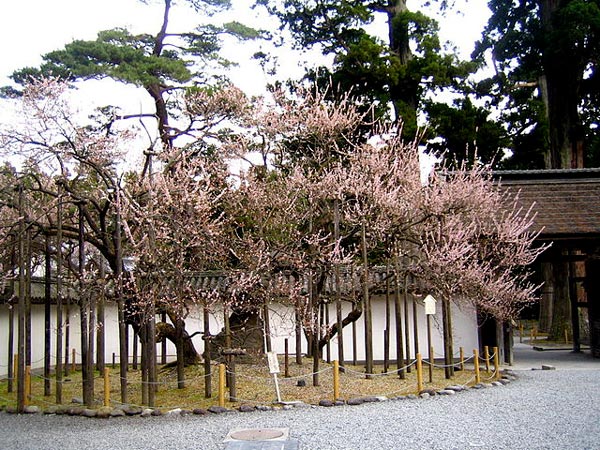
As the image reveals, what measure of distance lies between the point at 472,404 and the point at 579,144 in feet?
53.4

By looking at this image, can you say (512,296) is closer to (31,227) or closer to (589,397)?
(589,397)

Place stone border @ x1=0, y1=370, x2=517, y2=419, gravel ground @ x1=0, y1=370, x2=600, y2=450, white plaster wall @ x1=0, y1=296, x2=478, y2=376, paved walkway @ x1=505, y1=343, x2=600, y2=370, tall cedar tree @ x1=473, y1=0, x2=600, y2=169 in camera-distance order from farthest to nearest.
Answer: tall cedar tree @ x1=473, y1=0, x2=600, y2=169 → white plaster wall @ x1=0, y1=296, x2=478, y2=376 → paved walkway @ x1=505, y1=343, x2=600, y2=370 → stone border @ x1=0, y1=370, x2=517, y2=419 → gravel ground @ x1=0, y1=370, x2=600, y2=450

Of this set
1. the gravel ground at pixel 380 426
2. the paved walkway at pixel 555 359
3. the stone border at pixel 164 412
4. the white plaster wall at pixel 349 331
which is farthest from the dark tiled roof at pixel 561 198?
the stone border at pixel 164 412

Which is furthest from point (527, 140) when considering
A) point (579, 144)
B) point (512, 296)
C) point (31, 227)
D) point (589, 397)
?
point (31, 227)

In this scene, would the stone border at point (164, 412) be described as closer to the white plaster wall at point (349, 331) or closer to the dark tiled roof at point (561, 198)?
the white plaster wall at point (349, 331)

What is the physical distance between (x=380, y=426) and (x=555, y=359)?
11158 millimetres

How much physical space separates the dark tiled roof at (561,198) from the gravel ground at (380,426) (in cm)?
585

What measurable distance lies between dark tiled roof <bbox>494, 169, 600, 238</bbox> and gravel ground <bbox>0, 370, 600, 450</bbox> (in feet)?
19.2

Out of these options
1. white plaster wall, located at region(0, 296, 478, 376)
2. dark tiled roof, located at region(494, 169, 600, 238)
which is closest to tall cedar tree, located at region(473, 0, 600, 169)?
dark tiled roof, located at region(494, 169, 600, 238)

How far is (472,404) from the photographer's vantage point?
1042cm

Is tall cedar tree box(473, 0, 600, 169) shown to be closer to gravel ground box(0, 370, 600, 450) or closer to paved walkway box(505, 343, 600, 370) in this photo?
paved walkway box(505, 343, 600, 370)

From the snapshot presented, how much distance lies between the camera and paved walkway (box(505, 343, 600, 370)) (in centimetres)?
1620

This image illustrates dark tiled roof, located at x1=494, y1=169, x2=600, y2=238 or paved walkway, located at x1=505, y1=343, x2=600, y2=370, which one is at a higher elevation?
dark tiled roof, located at x1=494, y1=169, x2=600, y2=238

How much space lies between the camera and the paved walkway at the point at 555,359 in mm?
16195
